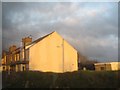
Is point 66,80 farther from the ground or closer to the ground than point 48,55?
closer to the ground

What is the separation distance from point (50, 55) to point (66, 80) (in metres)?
21.1

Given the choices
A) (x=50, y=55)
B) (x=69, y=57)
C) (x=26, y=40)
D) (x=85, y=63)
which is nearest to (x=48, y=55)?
(x=50, y=55)

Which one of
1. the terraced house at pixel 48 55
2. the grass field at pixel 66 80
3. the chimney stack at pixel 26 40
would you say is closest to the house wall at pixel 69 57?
the terraced house at pixel 48 55

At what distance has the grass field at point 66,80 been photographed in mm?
28406

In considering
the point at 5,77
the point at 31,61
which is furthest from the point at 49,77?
the point at 31,61

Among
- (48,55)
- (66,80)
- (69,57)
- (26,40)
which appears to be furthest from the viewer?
(26,40)

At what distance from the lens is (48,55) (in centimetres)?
4959

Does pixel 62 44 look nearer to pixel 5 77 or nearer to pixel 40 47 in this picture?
pixel 40 47

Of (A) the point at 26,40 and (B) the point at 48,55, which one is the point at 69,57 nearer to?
(B) the point at 48,55

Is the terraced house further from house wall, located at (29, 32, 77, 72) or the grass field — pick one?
the grass field

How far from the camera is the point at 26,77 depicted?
98.6ft

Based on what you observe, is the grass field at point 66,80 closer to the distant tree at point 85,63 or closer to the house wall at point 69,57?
the house wall at point 69,57

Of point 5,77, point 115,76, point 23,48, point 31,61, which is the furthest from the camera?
point 23,48

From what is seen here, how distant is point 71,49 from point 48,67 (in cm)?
584
